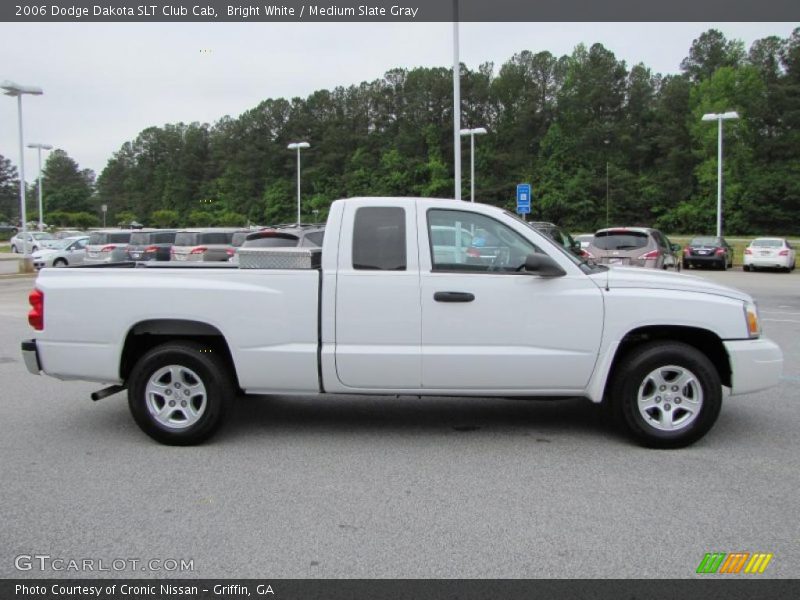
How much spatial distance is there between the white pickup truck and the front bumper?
11mm

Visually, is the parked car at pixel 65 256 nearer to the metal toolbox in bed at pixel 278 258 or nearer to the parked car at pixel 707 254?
the parked car at pixel 707 254

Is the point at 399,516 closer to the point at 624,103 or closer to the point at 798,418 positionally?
the point at 798,418

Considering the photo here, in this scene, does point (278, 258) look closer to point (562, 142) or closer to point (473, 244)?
point (473, 244)

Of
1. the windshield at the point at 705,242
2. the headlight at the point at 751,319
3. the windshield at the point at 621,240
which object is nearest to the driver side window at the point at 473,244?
the headlight at the point at 751,319

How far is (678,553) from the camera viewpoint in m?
3.86

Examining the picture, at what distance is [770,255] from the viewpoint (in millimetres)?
29781

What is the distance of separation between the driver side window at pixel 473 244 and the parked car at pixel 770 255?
91.0 ft

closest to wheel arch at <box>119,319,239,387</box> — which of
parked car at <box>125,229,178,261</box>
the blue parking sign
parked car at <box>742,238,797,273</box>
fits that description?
the blue parking sign

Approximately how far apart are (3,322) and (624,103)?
89272mm

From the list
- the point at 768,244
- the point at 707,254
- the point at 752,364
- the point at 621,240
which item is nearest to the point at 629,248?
the point at 621,240

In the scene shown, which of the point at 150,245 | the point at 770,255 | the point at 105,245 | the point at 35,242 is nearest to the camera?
the point at 150,245

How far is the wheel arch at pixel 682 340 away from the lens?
5.70 meters

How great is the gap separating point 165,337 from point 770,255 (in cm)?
2923
